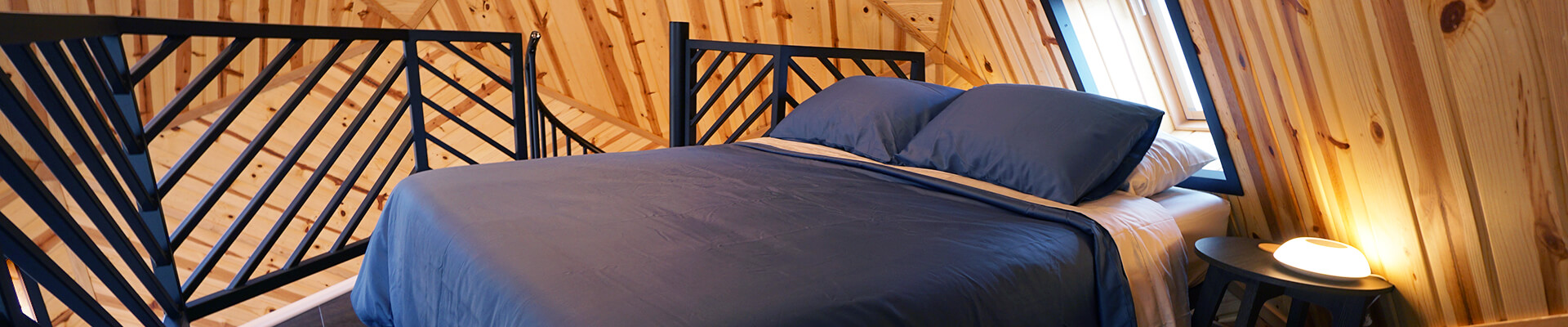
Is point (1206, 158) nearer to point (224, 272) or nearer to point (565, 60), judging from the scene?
point (565, 60)

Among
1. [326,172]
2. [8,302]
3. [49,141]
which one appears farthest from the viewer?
[326,172]

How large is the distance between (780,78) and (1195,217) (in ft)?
5.59

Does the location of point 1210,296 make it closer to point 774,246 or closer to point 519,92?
point 774,246

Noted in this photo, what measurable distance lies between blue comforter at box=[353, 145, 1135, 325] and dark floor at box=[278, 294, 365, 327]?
127 millimetres

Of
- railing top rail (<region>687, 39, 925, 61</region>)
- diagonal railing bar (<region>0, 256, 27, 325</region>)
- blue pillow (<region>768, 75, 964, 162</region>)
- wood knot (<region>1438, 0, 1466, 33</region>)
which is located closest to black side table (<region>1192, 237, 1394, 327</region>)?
wood knot (<region>1438, 0, 1466, 33</region>)

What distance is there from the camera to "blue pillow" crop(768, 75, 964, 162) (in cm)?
240

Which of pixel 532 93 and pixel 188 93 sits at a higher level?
pixel 188 93

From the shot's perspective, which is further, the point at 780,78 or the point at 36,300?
the point at 780,78

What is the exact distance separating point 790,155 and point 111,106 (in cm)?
163

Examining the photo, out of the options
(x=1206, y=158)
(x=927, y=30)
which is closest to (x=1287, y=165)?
(x=1206, y=158)

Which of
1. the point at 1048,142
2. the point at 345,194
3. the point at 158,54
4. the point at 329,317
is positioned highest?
the point at 158,54

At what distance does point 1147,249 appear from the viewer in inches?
64.0

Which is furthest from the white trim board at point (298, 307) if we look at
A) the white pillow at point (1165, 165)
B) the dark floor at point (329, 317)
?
the white pillow at point (1165, 165)

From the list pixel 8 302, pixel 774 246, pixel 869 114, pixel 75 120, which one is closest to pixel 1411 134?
pixel 774 246
